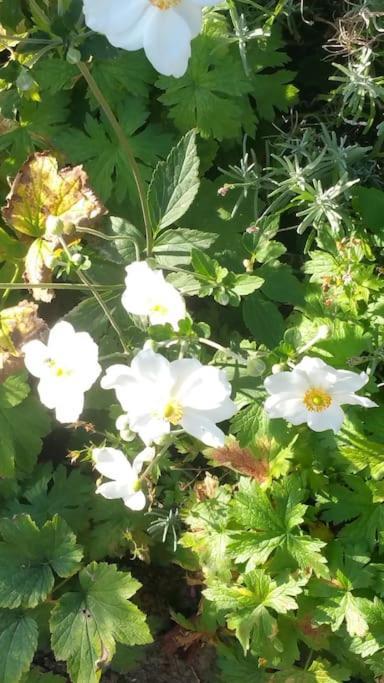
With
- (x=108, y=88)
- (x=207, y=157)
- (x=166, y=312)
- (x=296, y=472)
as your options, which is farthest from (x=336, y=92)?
(x=296, y=472)

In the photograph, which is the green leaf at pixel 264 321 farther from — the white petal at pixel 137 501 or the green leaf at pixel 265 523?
the white petal at pixel 137 501

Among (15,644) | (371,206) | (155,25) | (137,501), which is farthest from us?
(15,644)

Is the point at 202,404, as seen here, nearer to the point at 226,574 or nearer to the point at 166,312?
the point at 166,312

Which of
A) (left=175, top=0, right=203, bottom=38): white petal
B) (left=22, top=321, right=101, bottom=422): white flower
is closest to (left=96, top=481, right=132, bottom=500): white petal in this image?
(left=22, top=321, right=101, bottom=422): white flower

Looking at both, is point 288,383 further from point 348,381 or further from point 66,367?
point 66,367

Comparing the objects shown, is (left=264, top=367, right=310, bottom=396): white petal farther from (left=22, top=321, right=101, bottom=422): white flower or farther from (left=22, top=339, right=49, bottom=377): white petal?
(left=22, top=339, right=49, bottom=377): white petal

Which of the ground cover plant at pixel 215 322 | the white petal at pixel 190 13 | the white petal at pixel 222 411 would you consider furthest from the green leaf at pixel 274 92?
the white petal at pixel 222 411

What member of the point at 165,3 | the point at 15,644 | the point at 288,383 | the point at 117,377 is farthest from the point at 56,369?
the point at 15,644
